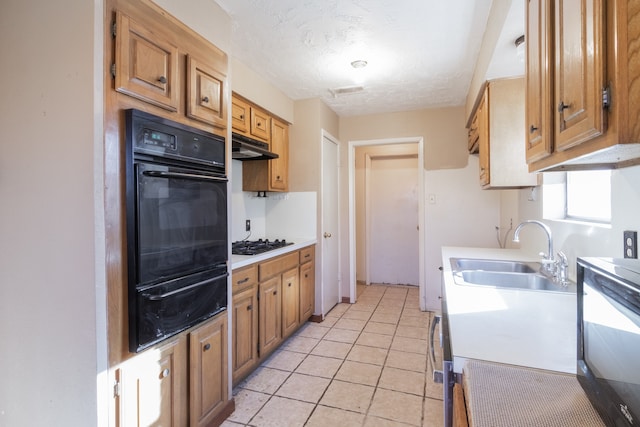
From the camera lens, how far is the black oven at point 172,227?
1260mm

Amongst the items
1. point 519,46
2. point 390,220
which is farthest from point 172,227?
point 390,220

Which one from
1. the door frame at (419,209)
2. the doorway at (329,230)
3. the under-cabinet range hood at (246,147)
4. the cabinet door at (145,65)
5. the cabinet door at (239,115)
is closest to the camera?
the cabinet door at (145,65)

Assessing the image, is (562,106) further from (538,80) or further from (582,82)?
(538,80)

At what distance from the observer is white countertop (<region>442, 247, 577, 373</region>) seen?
0.92 m

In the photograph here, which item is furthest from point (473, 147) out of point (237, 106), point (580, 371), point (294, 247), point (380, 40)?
point (580, 371)

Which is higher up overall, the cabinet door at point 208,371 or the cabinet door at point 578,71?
the cabinet door at point 578,71

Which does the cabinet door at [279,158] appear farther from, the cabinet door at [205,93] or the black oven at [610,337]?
the black oven at [610,337]

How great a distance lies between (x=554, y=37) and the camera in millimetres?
891

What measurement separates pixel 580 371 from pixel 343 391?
1.63 metres

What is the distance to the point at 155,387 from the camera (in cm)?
137

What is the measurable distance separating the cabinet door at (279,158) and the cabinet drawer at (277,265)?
731 mm

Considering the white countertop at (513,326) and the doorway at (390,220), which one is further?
the doorway at (390,220)

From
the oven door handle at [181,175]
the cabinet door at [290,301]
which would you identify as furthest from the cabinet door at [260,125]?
the cabinet door at [290,301]

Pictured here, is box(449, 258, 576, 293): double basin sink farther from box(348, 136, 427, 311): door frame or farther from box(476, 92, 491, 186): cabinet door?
box(348, 136, 427, 311): door frame
